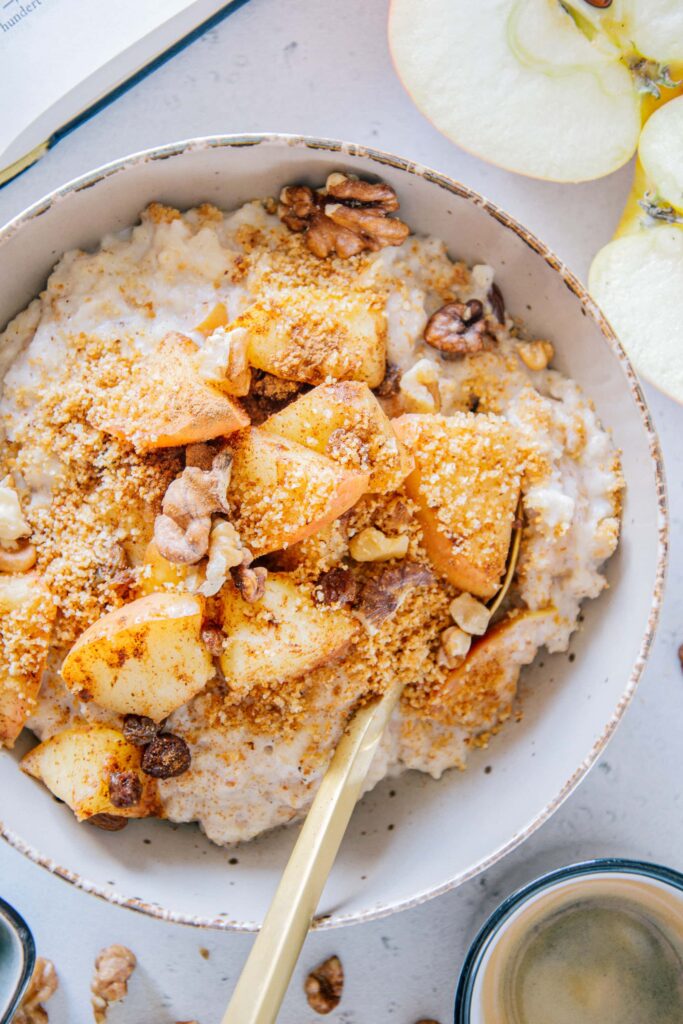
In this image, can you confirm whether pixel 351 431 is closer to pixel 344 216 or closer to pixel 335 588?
pixel 335 588

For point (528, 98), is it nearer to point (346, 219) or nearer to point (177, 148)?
point (346, 219)

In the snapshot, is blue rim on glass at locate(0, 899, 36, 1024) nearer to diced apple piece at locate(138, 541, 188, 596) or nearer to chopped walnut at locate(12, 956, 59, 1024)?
chopped walnut at locate(12, 956, 59, 1024)

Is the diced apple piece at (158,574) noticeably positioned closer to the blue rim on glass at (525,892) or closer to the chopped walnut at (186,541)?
the chopped walnut at (186,541)

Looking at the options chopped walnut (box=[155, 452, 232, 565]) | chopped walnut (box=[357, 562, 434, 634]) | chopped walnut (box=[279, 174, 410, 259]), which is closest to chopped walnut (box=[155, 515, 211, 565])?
chopped walnut (box=[155, 452, 232, 565])

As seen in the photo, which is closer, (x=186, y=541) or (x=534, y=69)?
(x=186, y=541)

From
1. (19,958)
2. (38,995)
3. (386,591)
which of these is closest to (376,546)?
(386,591)

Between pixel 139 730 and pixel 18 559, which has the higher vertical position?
pixel 18 559

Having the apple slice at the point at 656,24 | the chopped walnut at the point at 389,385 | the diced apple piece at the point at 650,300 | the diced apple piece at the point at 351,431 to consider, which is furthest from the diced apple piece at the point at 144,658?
the apple slice at the point at 656,24
